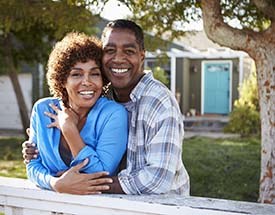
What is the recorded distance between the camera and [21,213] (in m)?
2.26

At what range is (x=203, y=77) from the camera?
1970 cm

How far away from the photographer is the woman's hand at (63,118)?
2227mm

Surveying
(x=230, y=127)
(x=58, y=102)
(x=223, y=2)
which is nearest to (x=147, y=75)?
(x=58, y=102)

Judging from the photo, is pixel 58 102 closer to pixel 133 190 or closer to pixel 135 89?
pixel 135 89

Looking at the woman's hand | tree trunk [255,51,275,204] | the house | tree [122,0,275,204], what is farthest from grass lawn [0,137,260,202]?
the house

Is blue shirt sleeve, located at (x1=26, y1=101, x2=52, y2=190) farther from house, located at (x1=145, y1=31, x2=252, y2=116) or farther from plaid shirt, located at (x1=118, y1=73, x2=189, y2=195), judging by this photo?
house, located at (x1=145, y1=31, x2=252, y2=116)

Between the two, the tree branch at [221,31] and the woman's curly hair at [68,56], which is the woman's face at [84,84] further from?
the tree branch at [221,31]

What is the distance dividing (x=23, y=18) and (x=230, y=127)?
8372 millimetres

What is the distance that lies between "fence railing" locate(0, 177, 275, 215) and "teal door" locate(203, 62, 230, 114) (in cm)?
1743

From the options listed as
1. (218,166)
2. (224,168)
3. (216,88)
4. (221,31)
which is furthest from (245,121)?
(221,31)

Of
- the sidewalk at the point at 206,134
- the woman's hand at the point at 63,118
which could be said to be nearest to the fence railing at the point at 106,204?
the woman's hand at the point at 63,118

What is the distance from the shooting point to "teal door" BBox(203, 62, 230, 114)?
19.3m

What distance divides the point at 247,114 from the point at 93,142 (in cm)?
1204

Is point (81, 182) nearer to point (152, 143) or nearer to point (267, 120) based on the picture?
point (152, 143)
